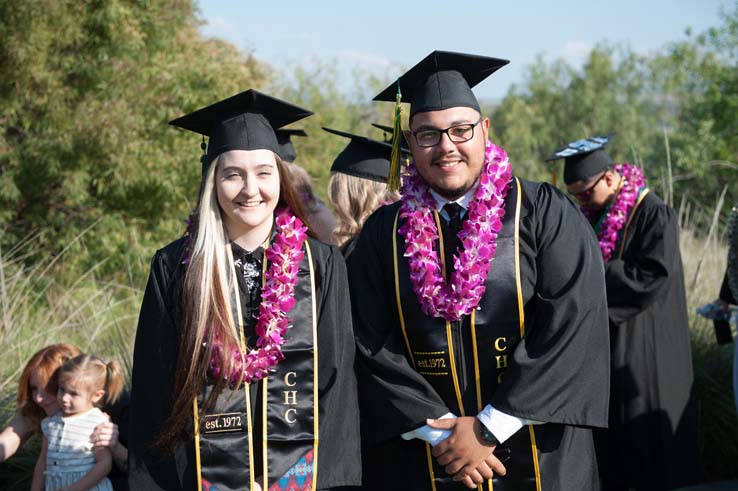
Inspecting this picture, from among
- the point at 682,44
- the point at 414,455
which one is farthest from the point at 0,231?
the point at 682,44

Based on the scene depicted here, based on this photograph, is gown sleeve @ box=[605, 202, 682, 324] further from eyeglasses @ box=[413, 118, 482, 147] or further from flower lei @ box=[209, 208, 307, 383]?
flower lei @ box=[209, 208, 307, 383]

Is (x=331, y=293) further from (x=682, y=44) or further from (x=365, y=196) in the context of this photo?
(x=682, y=44)

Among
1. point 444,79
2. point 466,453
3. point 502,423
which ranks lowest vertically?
point 466,453

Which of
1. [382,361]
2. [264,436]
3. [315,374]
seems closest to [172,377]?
[264,436]

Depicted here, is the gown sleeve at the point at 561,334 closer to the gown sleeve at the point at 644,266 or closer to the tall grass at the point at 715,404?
the gown sleeve at the point at 644,266

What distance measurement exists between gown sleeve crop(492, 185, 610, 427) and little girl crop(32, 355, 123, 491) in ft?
7.00

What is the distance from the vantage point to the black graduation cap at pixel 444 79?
3.55 m

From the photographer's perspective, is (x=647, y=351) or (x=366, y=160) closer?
(x=366, y=160)

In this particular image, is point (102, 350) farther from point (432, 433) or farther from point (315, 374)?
point (432, 433)

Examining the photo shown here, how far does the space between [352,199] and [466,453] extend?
6.48 feet

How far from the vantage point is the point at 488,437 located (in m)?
3.32

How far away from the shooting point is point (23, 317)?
22.7 ft

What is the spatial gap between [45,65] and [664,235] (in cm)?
713

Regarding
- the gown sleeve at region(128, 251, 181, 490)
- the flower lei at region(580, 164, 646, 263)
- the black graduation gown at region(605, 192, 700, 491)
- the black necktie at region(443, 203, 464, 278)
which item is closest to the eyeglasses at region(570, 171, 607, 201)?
the flower lei at region(580, 164, 646, 263)
